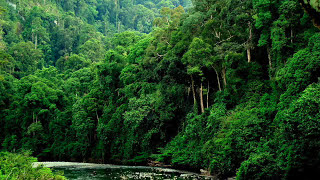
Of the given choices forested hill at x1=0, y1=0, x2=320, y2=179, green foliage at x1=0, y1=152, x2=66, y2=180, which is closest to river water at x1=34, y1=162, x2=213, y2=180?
forested hill at x1=0, y1=0, x2=320, y2=179

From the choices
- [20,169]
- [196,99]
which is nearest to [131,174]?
[196,99]

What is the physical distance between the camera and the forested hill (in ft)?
50.8

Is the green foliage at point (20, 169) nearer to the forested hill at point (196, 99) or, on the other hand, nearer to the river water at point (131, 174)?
the river water at point (131, 174)

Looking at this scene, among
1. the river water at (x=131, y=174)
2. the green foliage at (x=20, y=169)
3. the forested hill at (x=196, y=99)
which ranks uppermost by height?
the forested hill at (x=196, y=99)

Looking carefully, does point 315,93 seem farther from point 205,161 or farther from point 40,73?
point 40,73

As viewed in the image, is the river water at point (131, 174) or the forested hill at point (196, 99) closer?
the forested hill at point (196, 99)

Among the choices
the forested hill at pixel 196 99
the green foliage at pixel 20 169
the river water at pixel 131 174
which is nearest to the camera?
the green foliage at pixel 20 169

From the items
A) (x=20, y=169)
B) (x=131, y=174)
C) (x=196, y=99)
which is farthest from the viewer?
(x=196, y=99)

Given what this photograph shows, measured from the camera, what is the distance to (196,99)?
1228 inches

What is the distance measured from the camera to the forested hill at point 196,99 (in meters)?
15.5

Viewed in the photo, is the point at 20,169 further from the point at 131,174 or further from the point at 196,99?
the point at 196,99

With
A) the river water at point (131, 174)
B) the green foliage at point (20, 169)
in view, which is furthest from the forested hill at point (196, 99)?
the green foliage at point (20, 169)

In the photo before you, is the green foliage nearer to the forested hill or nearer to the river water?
the river water

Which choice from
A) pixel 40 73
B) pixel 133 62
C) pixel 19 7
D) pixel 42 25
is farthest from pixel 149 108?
pixel 19 7
